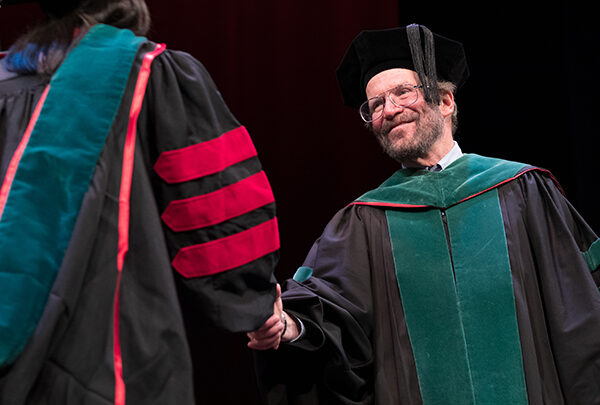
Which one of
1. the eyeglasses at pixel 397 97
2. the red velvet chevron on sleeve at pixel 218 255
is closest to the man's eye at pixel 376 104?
the eyeglasses at pixel 397 97

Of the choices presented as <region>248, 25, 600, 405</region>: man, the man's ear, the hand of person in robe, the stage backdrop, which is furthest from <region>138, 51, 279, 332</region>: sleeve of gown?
the stage backdrop

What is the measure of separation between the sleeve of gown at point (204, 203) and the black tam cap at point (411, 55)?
1514 mm

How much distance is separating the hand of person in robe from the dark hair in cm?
79

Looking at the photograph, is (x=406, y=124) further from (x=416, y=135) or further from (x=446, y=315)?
(x=446, y=315)

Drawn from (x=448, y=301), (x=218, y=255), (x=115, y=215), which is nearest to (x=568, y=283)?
(x=448, y=301)

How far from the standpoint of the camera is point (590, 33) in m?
3.41

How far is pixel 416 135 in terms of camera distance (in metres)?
2.58

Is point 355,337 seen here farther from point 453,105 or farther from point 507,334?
point 453,105

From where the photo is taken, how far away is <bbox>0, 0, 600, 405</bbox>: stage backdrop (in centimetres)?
340

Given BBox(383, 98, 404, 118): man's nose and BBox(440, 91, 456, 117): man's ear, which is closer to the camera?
BBox(383, 98, 404, 118): man's nose

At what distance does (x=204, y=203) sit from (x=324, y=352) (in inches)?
39.9

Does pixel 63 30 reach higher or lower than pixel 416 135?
higher

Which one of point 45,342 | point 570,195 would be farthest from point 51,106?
point 570,195

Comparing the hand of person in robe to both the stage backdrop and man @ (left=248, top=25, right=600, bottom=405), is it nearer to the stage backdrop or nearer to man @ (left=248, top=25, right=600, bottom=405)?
man @ (left=248, top=25, right=600, bottom=405)
